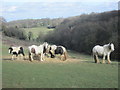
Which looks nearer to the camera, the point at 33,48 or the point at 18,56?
the point at 33,48

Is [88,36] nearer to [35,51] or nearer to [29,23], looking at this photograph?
[35,51]

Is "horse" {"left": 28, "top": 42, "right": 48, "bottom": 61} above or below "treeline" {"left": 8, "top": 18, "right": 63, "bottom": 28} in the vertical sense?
below

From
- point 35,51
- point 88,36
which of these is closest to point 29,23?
point 88,36

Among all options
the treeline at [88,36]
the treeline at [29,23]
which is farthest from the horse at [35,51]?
the treeline at [29,23]

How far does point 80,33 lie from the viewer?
77.1 meters

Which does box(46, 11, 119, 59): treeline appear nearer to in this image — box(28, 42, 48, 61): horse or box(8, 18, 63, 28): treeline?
box(8, 18, 63, 28): treeline

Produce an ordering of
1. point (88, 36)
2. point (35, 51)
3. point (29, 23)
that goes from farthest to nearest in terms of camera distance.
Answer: point (29, 23) < point (88, 36) < point (35, 51)

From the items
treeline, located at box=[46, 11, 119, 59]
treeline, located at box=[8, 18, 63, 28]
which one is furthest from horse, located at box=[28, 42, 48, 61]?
treeline, located at box=[8, 18, 63, 28]

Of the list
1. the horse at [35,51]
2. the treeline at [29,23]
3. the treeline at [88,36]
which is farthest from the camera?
the treeline at [29,23]

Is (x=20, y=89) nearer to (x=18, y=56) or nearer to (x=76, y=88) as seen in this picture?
(x=76, y=88)

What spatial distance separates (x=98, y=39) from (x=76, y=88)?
56.5 meters

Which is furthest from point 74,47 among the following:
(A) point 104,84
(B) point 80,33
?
(A) point 104,84

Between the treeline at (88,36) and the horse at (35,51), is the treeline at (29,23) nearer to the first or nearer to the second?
the treeline at (88,36)

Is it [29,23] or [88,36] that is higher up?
[29,23]
